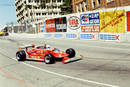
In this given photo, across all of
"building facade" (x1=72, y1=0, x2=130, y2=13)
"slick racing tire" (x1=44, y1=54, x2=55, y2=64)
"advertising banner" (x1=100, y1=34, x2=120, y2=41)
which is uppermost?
"building facade" (x1=72, y1=0, x2=130, y2=13)

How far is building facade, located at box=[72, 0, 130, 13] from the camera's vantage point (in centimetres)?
3114

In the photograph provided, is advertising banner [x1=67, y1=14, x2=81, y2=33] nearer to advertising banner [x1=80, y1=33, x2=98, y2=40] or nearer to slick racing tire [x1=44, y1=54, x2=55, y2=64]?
advertising banner [x1=80, y1=33, x2=98, y2=40]

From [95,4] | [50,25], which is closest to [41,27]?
[50,25]

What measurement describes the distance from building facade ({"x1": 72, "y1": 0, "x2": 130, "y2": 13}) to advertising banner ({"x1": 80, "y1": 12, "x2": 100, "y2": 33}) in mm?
6792

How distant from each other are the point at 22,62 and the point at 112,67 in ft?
24.5

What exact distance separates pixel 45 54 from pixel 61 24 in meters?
24.0

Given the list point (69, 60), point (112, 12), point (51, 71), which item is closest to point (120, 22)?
point (112, 12)

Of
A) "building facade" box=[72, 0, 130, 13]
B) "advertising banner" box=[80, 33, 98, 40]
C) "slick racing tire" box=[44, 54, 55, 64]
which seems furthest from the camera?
"building facade" box=[72, 0, 130, 13]

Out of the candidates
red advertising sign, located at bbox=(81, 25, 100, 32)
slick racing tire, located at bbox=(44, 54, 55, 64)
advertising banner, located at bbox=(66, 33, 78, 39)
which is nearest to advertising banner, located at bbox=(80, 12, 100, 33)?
red advertising sign, located at bbox=(81, 25, 100, 32)

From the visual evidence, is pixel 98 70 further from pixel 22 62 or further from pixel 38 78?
pixel 22 62

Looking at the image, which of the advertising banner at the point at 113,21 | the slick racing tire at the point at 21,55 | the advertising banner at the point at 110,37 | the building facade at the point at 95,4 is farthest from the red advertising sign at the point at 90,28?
the slick racing tire at the point at 21,55

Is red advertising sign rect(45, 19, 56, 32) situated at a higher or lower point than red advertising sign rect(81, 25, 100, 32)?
higher

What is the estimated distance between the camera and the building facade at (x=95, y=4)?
3114 cm

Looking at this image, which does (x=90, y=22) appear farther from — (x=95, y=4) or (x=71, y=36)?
Answer: (x=95, y=4)
